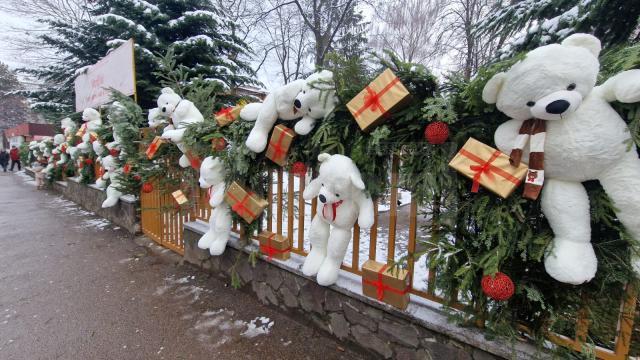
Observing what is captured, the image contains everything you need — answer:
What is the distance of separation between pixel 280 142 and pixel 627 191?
6.63ft

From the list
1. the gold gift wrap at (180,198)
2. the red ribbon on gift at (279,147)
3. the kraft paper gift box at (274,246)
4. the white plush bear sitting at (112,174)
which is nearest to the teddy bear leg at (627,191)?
the red ribbon on gift at (279,147)

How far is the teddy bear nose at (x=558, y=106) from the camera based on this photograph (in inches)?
48.4

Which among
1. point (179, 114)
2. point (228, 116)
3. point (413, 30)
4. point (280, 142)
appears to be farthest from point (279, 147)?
point (413, 30)

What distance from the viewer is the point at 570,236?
1.34m

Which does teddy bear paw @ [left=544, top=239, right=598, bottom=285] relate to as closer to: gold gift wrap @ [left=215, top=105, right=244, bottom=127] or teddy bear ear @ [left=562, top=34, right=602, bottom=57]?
teddy bear ear @ [left=562, top=34, right=602, bottom=57]

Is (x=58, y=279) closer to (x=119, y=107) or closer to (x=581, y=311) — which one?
(x=119, y=107)

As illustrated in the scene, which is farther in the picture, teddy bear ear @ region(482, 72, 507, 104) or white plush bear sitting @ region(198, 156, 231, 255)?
white plush bear sitting @ region(198, 156, 231, 255)

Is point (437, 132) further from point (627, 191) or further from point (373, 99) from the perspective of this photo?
point (627, 191)

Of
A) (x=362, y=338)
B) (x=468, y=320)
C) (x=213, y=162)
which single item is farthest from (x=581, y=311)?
(x=213, y=162)

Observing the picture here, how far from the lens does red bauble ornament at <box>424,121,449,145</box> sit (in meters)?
1.63

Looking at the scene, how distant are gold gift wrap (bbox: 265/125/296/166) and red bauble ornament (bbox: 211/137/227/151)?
0.63 meters

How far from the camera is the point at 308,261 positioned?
236 centimetres

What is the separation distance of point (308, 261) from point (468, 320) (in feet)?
3.87

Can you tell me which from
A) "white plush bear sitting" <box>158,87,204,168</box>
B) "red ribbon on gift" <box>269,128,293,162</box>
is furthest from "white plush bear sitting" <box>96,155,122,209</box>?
"red ribbon on gift" <box>269,128,293,162</box>
